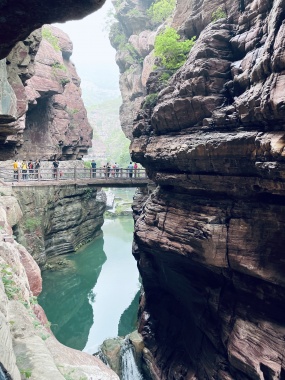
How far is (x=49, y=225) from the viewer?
21.0 meters

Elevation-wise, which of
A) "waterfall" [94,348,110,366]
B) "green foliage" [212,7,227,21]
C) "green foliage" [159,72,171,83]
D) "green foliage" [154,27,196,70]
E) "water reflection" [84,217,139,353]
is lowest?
"water reflection" [84,217,139,353]

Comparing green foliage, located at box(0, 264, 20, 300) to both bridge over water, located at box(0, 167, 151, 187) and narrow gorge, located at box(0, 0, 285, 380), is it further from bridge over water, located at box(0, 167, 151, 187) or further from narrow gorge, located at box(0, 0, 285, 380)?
bridge over water, located at box(0, 167, 151, 187)

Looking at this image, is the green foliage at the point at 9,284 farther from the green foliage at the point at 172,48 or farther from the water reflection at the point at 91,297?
the green foliage at the point at 172,48

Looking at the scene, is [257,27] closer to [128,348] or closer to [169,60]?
[169,60]

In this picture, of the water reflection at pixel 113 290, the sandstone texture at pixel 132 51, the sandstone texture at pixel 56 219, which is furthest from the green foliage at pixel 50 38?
the water reflection at pixel 113 290

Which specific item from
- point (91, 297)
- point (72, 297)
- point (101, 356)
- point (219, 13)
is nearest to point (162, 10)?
point (219, 13)

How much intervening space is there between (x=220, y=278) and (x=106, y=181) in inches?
503

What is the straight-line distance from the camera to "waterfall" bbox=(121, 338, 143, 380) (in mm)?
11180

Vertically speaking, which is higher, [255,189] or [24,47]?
[24,47]

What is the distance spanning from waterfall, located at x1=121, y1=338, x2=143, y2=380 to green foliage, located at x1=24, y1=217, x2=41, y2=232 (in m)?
9.90

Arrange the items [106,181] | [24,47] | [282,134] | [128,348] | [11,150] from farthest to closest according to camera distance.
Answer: [106,181] → [128,348] → [11,150] → [24,47] → [282,134]

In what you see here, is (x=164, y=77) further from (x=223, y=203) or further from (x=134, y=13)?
(x=134, y=13)

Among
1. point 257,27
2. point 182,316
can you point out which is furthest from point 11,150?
point 182,316

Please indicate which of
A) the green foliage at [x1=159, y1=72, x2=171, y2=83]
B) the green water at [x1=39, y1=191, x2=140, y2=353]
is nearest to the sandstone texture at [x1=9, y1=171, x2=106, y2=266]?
the green water at [x1=39, y1=191, x2=140, y2=353]
